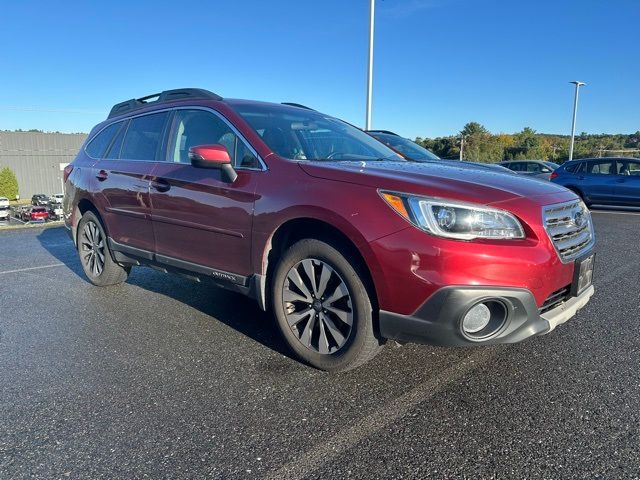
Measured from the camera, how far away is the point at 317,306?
9.42 ft

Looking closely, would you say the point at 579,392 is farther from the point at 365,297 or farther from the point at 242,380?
the point at 242,380

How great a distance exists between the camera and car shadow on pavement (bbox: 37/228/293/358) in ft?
11.7

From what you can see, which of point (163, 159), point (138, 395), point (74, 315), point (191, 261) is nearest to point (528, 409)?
point (138, 395)

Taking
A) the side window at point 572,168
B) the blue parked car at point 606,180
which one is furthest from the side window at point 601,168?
the side window at point 572,168

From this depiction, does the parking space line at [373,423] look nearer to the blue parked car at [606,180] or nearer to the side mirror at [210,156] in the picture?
the side mirror at [210,156]

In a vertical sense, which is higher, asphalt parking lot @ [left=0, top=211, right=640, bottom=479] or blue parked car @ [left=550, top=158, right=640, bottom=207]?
blue parked car @ [left=550, top=158, right=640, bottom=207]

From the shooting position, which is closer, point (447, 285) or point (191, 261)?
point (447, 285)

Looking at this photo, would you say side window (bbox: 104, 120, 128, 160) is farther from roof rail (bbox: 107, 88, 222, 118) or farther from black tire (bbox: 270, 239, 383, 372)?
black tire (bbox: 270, 239, 383, 372)

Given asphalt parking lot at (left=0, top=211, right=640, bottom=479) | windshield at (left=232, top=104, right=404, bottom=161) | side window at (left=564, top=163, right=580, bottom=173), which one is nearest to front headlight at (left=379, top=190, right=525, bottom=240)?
asphalt parking lot at (left=0, top=211, right=640, bottom=479)

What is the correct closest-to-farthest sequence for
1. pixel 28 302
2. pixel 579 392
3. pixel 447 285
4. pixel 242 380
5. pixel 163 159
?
pixel 447 285, pixel 579 392, pixel 242 380, pixel 163 159, pixel 28 302

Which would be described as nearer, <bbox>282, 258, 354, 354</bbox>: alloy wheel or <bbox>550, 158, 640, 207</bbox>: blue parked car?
<bbox>282, 258, 354, 354</bbox>: alloy wheel

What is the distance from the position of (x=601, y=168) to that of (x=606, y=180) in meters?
0.41

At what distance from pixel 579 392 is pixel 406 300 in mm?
1108

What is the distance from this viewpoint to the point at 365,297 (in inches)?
104
